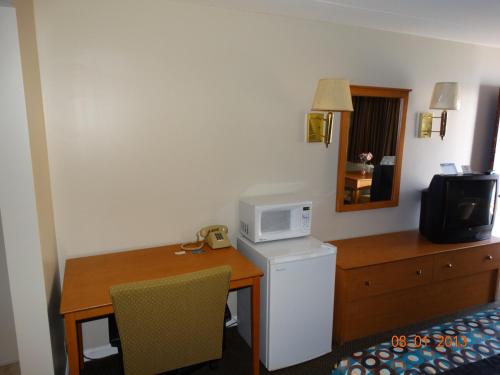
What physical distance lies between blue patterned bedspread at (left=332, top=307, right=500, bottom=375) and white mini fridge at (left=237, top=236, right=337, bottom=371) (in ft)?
2.20

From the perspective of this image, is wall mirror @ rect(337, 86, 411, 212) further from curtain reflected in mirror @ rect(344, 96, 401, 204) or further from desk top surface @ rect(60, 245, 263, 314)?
desk top surface @ rect(60, 245, 263, 314)

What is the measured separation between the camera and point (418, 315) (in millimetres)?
2828

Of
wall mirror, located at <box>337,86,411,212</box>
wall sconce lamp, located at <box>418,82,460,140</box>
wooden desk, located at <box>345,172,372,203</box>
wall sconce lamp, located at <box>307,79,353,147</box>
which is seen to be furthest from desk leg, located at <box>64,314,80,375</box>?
wall sconce lamp, located at <box>418,82,460,140</box>

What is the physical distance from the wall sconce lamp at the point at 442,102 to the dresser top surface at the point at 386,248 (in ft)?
3.29

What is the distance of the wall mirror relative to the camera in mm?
2912

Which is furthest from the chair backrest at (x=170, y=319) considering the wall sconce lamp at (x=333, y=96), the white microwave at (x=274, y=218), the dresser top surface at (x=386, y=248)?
the wall sconce lamp at (x=333, y=96)

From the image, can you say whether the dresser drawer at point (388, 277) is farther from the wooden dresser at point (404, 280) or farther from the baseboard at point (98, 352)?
the baseboard at point (98, 352)

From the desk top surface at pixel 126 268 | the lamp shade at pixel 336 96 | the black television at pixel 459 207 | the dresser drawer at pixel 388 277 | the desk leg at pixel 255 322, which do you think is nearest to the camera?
the desk top surface at pixel 126 268

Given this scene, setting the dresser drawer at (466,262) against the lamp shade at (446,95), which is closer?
the dresser drawer at (466,262)

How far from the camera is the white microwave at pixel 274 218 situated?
2.39 metres

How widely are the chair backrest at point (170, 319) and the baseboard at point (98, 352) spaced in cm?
92

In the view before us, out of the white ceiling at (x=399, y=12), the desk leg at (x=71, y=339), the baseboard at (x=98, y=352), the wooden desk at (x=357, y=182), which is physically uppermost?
the white ceiling at (x=399, y=12)

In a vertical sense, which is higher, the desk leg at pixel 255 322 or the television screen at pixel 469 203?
the television screen at pixel 469 203

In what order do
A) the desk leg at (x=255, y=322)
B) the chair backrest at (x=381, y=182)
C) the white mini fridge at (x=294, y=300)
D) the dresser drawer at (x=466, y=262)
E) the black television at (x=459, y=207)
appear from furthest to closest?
the chair backrest at (x=381, y=182)
the black television at (x=459, y=207)
the dresser drawer at (x=466, y=262)
the white mini fridge at (x=294, y=300)
the desk leg at (x=255, y=322)
